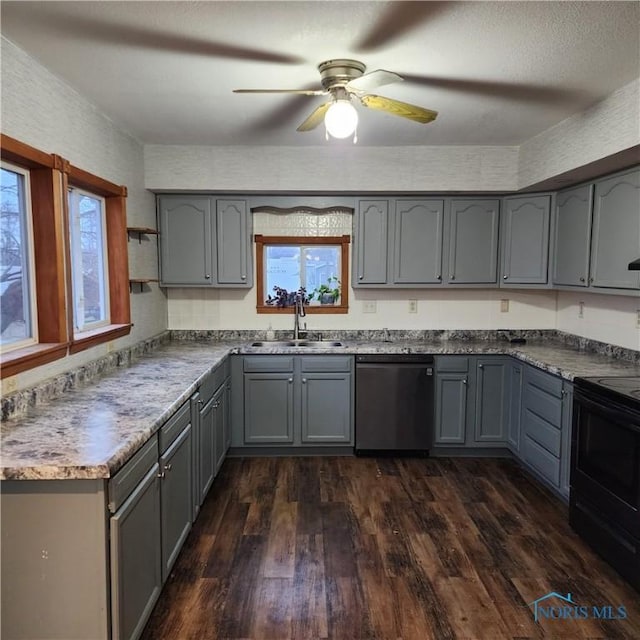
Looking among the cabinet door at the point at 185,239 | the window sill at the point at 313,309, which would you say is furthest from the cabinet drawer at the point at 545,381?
the cabinet door at the point at 185,239

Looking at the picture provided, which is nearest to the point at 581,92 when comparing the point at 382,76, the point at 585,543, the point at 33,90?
the point at 382,76

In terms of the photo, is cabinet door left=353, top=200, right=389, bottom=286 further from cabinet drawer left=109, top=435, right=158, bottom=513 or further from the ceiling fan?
cabinet drawer left=109, top=435, right=158, bottom=513

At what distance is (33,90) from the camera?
7.38 feet

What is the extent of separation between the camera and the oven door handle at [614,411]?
2307 millimetres

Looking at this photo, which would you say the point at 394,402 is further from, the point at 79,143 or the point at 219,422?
the point at 79,143

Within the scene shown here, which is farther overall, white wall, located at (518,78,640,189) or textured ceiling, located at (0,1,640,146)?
white wall, located at (518,78,640,189)

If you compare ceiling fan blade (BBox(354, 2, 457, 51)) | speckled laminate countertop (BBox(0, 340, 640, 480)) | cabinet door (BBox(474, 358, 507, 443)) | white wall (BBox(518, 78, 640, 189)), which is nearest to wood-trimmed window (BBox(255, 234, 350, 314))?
speckled laminate countertop (BBox(0, 340, 640, 480))

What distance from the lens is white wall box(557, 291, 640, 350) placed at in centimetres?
336

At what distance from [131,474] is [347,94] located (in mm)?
1836

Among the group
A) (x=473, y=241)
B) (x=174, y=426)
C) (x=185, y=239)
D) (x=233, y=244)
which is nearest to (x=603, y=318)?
(x=473, y=241)

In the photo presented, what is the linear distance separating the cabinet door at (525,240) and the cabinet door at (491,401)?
2.42 ft

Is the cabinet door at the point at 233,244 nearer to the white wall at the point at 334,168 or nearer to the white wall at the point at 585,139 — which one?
the white wall at the point at 334,168

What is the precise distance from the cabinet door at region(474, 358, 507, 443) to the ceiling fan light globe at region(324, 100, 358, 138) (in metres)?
2.43

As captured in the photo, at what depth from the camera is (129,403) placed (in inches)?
90.4
